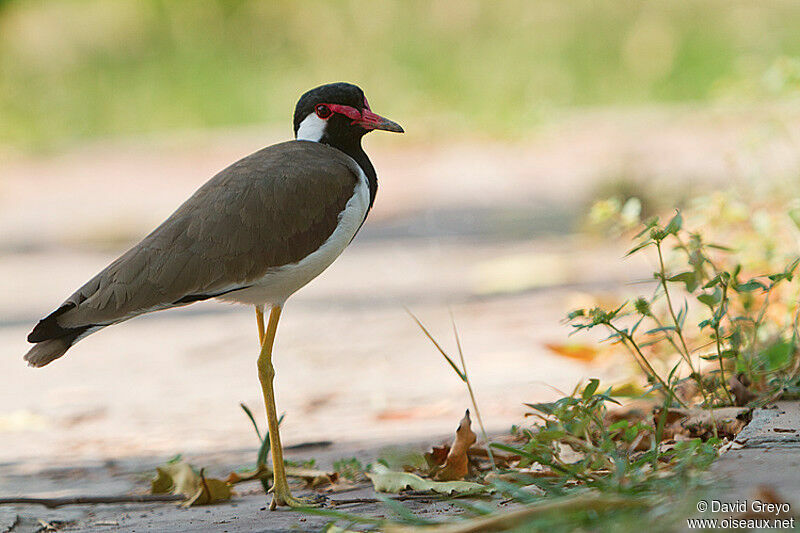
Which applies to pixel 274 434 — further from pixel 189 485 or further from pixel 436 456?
pixel 436 456

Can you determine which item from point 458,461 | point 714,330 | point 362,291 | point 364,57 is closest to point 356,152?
point 458,461

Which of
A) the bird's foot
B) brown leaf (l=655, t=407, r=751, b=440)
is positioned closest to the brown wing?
the bird's foot

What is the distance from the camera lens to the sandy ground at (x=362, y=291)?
14.1ft

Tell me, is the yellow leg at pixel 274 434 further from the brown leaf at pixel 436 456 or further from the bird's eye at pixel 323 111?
the bird's eye at pixel 323 111

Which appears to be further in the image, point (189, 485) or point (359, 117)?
point (359, 117)

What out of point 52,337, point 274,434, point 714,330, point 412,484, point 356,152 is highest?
point 356,152

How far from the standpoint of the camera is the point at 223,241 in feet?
10.2

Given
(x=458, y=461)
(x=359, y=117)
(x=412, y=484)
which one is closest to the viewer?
(x=412, y=484)

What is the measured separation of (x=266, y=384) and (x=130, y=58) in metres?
11.5

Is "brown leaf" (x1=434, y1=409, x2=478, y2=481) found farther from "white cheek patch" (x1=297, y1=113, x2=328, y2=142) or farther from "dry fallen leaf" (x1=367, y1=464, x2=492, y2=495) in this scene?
"white cheek patch" (x1=297, y1=113, x2=328, y2=142)

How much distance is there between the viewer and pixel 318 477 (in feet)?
10.7

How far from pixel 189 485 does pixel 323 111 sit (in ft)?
4.02

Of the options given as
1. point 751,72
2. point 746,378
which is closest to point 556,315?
point 751,72

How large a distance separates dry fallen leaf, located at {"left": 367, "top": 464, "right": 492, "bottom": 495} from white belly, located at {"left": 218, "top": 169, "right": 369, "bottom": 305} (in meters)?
0.59
